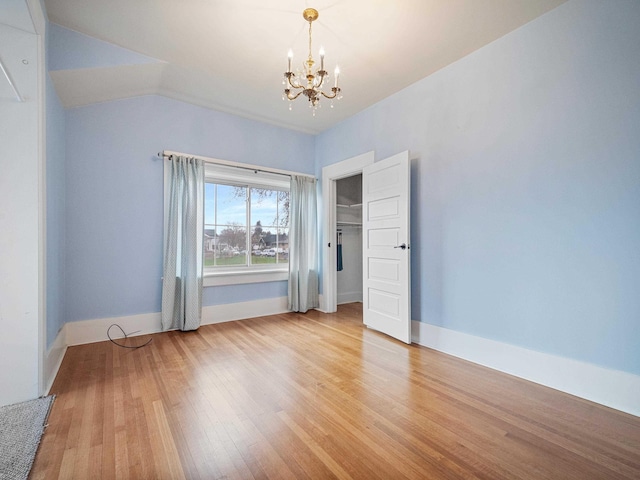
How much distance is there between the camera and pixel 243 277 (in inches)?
164

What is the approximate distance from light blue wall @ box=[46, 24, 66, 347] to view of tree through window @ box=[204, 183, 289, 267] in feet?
4.90

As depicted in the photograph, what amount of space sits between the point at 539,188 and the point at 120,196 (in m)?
4.12

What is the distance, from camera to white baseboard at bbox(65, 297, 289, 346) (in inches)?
122

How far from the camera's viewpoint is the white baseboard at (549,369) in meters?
1.93

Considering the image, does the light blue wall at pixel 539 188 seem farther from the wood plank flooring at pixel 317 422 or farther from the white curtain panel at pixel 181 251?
the white curtain panel at pixel 181 251

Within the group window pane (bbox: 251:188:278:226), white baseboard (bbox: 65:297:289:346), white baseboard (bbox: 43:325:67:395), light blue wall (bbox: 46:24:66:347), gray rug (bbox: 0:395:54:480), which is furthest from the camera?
window pane (bbox: 251:188:278:226)

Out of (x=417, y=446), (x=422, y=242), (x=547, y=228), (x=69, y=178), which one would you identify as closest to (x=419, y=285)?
(x=422, y=242)

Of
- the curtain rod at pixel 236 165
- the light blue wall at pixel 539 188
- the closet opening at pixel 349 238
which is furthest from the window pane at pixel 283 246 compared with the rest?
the light blue wall at pixel 539 188

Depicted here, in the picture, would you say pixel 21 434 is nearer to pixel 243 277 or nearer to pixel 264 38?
pixel 243 277

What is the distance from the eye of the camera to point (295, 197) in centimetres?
450

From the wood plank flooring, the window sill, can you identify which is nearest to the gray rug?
the wood plank flooring

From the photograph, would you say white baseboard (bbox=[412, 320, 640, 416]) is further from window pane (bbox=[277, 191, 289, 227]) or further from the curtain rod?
the curtain rod

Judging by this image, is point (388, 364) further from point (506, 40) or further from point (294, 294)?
point (506, 40)

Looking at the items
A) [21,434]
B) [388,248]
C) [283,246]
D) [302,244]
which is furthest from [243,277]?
[21,434]
